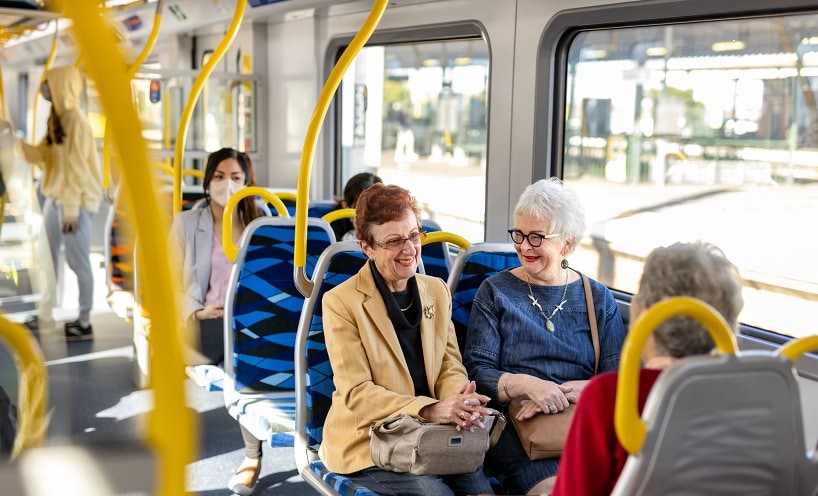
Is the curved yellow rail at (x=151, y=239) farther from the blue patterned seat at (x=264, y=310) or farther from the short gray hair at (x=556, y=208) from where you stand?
the blue patterned seat at (x=264, y=310)

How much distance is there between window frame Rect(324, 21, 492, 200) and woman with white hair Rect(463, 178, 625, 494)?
4.22 feet

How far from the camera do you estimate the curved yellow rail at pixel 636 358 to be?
1.46 metres

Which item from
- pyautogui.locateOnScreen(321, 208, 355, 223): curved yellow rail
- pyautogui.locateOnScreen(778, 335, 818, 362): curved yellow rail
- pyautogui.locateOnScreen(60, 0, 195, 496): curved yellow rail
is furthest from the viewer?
pyautogui.locateOnScreen(321, 208, 355, 223): curved yellow rail

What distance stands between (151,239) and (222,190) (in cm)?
352

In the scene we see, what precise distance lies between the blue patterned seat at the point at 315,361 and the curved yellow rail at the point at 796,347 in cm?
153

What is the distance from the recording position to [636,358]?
1473 mm

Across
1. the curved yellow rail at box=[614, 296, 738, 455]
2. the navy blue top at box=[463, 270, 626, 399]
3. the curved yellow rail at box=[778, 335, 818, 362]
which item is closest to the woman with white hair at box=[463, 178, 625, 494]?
the navy blue top at box=[463, 270, 626, 399]

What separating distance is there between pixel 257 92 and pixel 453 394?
442 centimetres

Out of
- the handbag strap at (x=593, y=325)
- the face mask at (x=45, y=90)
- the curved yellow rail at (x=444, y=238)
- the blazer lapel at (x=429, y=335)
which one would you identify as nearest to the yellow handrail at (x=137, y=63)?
the face mask at (x=45, y=90)

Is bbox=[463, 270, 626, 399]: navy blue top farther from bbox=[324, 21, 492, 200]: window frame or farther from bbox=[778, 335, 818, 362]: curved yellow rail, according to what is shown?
bbox=[324, 21, 492, 200]: window frame

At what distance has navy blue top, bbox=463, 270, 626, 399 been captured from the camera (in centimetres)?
275

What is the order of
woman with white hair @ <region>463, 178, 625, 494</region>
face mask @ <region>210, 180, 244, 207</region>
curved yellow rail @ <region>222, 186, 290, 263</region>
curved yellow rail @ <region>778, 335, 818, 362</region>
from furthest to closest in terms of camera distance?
face mask @ <region>210, 180, 244, 207</region> → curved yellow rail @ <region>222, 186, 290, 263</region> → woman with white hair @ <region>463, 178, 625, 494</region> → curved yellow rail @ <region>778, 335, 818, 362</region>

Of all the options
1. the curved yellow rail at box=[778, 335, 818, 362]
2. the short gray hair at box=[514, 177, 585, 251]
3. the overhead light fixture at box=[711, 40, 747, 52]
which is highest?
the overhead light fixture at box=[711, 40, 747, 52]

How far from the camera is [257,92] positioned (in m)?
6.58
